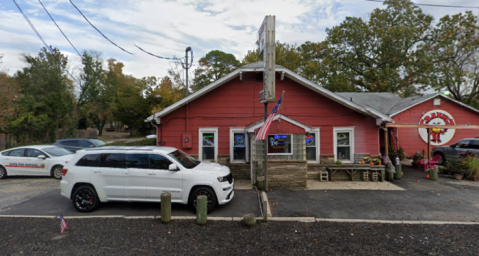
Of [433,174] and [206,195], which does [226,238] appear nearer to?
[206,195]

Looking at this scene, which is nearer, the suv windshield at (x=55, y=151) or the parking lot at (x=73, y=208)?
the parking lot at (x=73, y=208)

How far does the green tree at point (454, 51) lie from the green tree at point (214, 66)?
1022 inches

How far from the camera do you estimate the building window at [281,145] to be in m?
8.52

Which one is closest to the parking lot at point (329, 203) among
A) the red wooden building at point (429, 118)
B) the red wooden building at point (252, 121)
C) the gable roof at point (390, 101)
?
the red wooden building at point (252, 121)

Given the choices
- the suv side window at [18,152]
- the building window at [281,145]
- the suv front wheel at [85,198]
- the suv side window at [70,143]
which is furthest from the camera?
the suv side window at [70,143]

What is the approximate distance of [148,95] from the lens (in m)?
35.3

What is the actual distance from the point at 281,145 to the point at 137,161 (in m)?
5.15

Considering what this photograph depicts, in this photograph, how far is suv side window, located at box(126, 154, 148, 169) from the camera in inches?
231

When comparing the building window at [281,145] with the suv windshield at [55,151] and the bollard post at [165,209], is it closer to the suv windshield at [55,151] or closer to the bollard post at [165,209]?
the bollard post at [165,209]

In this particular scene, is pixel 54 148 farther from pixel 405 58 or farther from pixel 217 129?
pixel 405 58

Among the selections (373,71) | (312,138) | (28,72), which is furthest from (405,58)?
(28,72)

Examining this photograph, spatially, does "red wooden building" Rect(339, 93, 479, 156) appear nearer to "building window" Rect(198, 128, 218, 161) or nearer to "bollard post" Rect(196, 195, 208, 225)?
"building window" Rect(198, 128, 218, 161)

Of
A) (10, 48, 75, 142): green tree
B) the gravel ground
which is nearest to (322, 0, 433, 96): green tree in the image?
the gravel ground

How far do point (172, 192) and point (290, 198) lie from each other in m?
3.64
